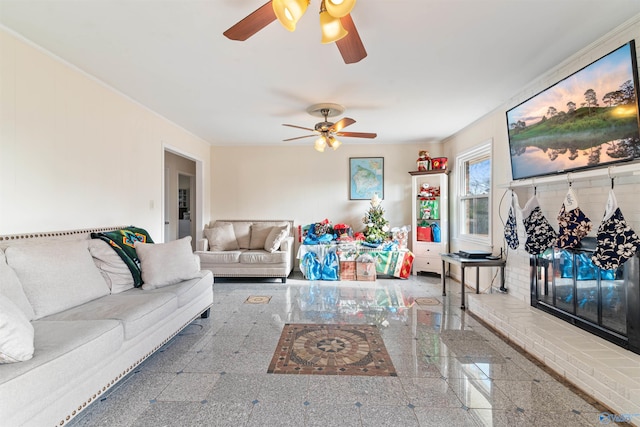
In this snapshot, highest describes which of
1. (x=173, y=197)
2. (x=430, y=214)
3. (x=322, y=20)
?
(x=322, y=20)

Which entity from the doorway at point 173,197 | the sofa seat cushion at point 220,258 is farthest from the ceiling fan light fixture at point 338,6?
the doorway at point 173,197

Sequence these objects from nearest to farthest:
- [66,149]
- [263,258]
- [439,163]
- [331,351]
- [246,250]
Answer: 1. [331,351]
2. [66,149]
3. [263,258]
4. [439,163]
5. [246,250]

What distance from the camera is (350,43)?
5.89 feet

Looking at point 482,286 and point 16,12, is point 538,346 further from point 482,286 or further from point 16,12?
point 16,12

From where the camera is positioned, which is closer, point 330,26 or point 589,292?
point 330,26

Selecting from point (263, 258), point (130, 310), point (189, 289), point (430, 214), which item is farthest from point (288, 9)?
point (430, 214)

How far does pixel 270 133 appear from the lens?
196 inches

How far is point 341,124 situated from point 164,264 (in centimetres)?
232

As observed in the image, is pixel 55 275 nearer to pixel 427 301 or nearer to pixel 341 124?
pixel 341 124

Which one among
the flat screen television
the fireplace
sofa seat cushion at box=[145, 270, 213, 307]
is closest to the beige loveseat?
sofa seat cushion at box=[145, 270, 213, 307]

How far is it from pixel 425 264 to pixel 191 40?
4.73m

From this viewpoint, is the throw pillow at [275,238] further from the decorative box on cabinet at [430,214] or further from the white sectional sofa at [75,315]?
the decorative box on cabinet at [430,214]

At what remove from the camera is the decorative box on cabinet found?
5.16m

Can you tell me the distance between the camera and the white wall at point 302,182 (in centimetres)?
574
